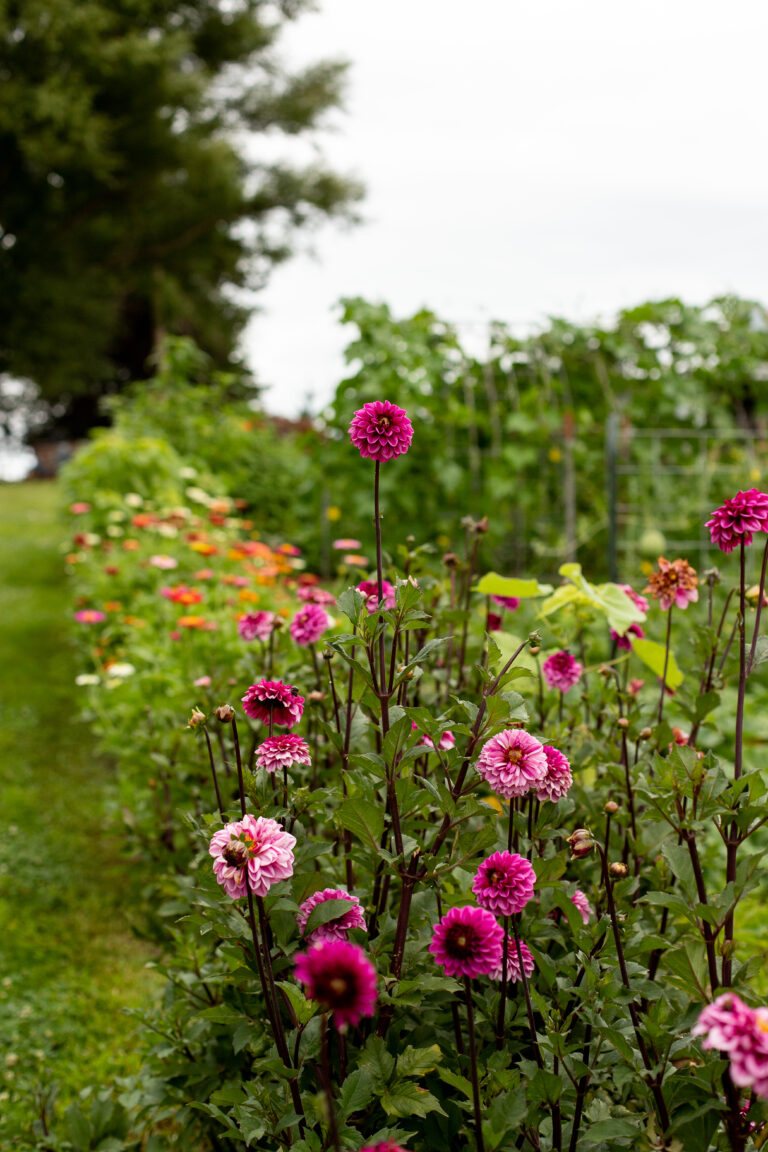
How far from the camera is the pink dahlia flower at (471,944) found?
815 mm

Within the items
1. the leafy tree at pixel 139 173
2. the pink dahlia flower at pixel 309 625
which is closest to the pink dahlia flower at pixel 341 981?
the pink dahlia flower at pixel 309 625

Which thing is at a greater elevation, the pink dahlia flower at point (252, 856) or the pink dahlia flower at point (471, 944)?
the pink dahlia flower at point (252, 856)

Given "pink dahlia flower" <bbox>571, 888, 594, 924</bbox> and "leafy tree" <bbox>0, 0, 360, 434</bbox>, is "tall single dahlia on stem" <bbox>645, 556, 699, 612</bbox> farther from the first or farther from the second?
"leafy tree" <bbox>0, 0, 360, 434</bbox>

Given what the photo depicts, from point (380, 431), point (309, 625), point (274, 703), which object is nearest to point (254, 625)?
point (309, 625)

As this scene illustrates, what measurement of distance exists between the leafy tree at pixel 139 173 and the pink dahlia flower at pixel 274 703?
11679 millimetres

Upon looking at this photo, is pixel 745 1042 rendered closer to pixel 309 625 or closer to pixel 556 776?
pixel 556 776

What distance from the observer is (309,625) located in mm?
1389

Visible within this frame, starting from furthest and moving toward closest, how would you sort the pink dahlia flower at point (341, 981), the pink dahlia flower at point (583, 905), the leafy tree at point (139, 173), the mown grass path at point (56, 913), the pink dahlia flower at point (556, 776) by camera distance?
1. the leafy tree at point (139, 173)
2. the mown grass path at point (56, 913)
3. the pink dahlia flower at point (583, 905)
4. the pink dahlia flower at point (556, 776)
5. the pink dahlia flower at point (341, 981)

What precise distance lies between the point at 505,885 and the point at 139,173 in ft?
44.1

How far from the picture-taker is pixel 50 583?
22.5ft

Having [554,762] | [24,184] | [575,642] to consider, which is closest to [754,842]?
[575,642]

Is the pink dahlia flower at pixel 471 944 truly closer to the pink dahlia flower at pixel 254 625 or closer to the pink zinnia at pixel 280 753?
the pink zinnia at pixel 280 753

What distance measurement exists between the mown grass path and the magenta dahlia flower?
76 centimetres

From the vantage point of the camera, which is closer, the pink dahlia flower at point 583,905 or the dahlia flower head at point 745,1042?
the dahlia flower head at point 745,1042
